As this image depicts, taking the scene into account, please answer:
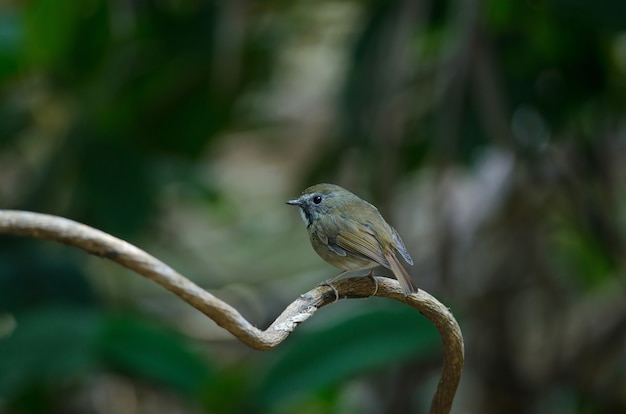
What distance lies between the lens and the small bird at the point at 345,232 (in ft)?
4.86

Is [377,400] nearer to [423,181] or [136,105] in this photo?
[423,181]

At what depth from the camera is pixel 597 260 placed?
398cm

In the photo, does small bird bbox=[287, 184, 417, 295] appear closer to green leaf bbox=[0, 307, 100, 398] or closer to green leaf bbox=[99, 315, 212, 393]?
green leaf bbox=[99, 315, 212, 393]

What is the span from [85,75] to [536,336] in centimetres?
233

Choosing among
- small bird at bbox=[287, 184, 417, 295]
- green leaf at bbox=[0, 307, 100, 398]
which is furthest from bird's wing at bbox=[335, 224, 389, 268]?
green leaf at bbox=[0, 307, 100, 398]

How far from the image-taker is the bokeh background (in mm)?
2902

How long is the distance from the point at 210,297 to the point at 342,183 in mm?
3123

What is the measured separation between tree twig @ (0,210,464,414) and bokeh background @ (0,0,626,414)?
5.20 ft

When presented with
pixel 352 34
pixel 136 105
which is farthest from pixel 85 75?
pixel 352 34

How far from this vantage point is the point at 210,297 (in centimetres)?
91

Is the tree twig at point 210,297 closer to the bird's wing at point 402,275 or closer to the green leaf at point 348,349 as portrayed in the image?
the bird's wing at point 402,275

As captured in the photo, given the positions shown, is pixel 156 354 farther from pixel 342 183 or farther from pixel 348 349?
pixel 342 183

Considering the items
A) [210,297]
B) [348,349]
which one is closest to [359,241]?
[210,297]

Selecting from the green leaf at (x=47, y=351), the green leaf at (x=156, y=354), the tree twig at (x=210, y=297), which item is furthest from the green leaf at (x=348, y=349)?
the tree twig at (x=210, y=297)
